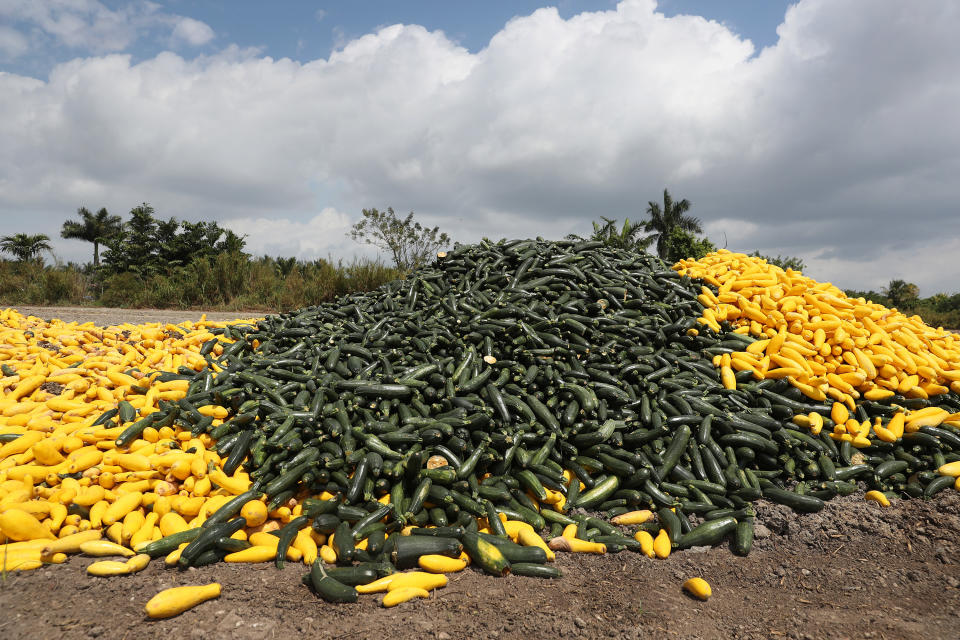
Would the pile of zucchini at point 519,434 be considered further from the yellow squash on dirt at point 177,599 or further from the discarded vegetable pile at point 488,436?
the yellow squash on dirt at point 177,599

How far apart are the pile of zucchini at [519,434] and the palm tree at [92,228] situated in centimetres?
4598

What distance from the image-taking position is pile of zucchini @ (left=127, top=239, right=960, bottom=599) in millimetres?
3662

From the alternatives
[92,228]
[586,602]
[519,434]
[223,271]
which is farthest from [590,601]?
[92,228]

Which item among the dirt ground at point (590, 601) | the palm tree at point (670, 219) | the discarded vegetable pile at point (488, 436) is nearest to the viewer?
the dirt ground at point (590, 601)

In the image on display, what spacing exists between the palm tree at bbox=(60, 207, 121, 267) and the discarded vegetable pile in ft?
145

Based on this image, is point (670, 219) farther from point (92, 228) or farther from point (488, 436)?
point (92, 228)

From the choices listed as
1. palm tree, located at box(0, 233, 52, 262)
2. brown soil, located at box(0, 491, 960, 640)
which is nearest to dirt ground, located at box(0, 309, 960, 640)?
brown soil, located at box(0, 491, 960, 640)

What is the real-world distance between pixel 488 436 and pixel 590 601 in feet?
4.81

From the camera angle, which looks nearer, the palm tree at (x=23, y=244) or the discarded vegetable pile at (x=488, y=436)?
the discarded vegetable pile at (x=488, y=436)

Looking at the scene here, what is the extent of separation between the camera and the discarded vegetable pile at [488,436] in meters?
3.45

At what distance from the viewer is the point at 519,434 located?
13.5ft

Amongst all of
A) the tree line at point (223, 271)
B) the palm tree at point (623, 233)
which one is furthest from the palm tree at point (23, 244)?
the palm tree at point (623, 233)

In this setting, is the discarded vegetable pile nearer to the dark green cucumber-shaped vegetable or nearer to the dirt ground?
the dark green cucumber-shaped vegetable

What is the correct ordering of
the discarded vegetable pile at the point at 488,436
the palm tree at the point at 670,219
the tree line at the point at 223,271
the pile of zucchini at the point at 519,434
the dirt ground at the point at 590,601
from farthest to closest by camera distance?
the palm tree at the point at 670,219
the tree line at the point at 223,271
the pile of zucchini at the point at 519,434
the discarded vegetable pile at the point at 488,436
the dirt ground at the point at 590,601
